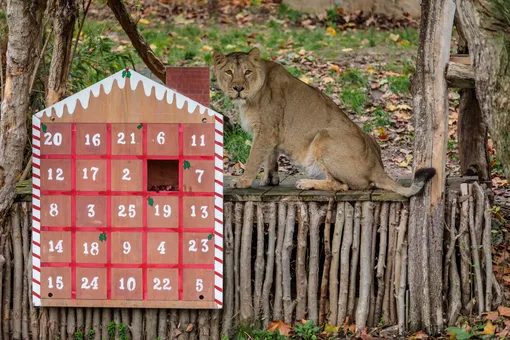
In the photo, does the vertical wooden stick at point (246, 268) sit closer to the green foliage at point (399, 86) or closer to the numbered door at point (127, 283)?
the numbered door at point (127, 283)

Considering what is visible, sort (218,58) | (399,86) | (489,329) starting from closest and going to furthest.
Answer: (489,329) → (218,58) → (399,86)

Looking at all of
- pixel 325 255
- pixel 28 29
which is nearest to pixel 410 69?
pixel 325 255

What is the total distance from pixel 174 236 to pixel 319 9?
30.9ft

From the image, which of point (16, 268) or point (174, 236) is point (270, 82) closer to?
point (174, 236)

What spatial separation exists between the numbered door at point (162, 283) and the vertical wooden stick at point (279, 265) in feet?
2.63

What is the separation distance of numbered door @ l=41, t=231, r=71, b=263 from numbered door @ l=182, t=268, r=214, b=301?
93cm

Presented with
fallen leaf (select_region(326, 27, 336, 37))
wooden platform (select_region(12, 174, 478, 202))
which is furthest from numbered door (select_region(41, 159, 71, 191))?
fallen leaf (select_region(326, 27, 336, 37))

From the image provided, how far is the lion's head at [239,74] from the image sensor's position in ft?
24.5

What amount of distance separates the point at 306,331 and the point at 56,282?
198 cm

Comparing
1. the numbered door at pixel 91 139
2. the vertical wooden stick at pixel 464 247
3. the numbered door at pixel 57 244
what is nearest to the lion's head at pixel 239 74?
the numbered door at pixel 91 139

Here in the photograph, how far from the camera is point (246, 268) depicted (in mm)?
7016

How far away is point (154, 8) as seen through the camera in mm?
16344

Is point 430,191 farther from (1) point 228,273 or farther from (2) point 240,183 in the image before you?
(1) point 228,273

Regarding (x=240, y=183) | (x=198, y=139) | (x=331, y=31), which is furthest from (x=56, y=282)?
(x=331, y=31)
